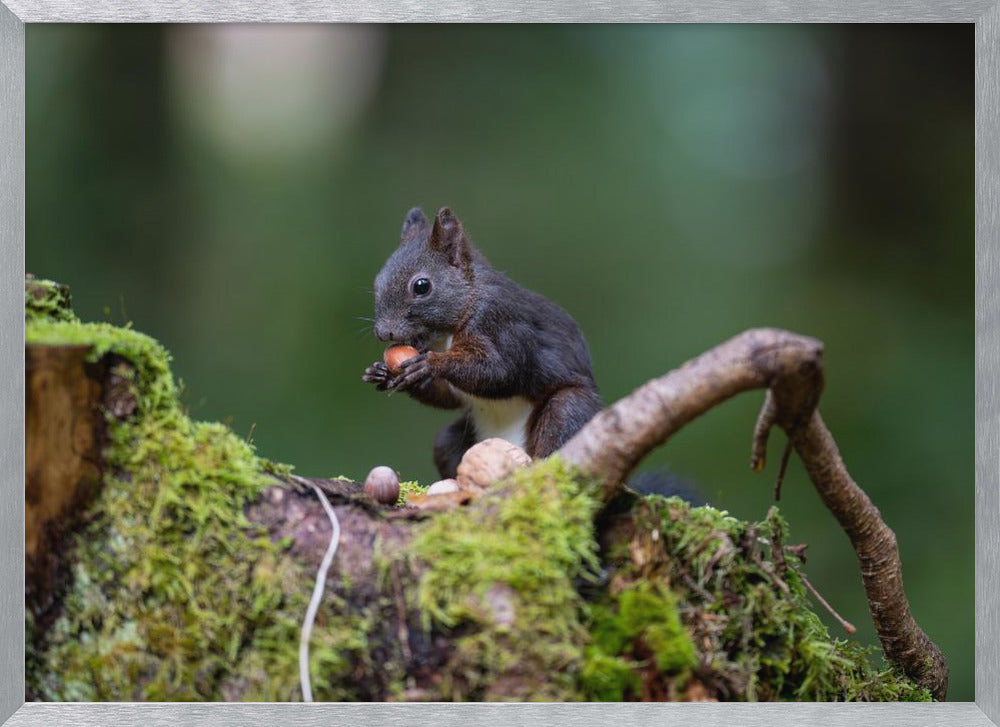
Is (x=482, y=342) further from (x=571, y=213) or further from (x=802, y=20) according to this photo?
(x=571, y=213)

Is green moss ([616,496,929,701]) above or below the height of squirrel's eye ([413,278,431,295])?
below

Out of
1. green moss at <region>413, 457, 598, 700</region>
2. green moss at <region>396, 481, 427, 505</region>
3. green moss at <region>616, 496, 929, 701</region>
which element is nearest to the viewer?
green moss at <region>413, 457, 598, 700</region>

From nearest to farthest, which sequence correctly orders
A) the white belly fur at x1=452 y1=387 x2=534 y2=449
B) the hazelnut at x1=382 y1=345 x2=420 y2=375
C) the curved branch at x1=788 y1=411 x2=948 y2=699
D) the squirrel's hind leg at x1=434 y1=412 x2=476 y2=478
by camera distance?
the curved branch at x1=788 y1=411 x2=948 y2=699, the hazelnut at x1=382 y1=345 x2=420 y2=375, the white belly fur at x1=452 y1=387 x2=534 y2=449, the squirrel's hind leg at x1=434 y1=412 x2=476 y2=478

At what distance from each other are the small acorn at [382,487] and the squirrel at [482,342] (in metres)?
0.57

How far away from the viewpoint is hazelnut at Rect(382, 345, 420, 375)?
255cm

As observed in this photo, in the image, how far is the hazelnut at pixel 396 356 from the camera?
2.55 metres

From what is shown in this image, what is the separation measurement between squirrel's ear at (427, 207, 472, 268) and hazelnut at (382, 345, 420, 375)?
34 cm

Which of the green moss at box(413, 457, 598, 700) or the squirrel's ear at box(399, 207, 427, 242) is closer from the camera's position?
the green moss at box(413, 457, 598, 700)

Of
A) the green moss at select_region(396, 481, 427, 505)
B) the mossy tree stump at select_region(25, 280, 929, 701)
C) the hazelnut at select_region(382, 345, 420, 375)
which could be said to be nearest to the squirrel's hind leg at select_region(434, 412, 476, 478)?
the green moss at select_region(396, 481, 427, 505)

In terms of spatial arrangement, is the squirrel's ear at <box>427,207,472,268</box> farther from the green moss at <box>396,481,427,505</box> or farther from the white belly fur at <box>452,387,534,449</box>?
the green moss at <box>396,481,427,505</box>

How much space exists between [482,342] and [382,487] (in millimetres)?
795

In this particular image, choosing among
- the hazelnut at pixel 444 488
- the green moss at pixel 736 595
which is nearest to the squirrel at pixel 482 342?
the hazelnut at pixel 444 488

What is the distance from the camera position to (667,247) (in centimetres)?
438

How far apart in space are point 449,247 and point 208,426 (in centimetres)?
126
